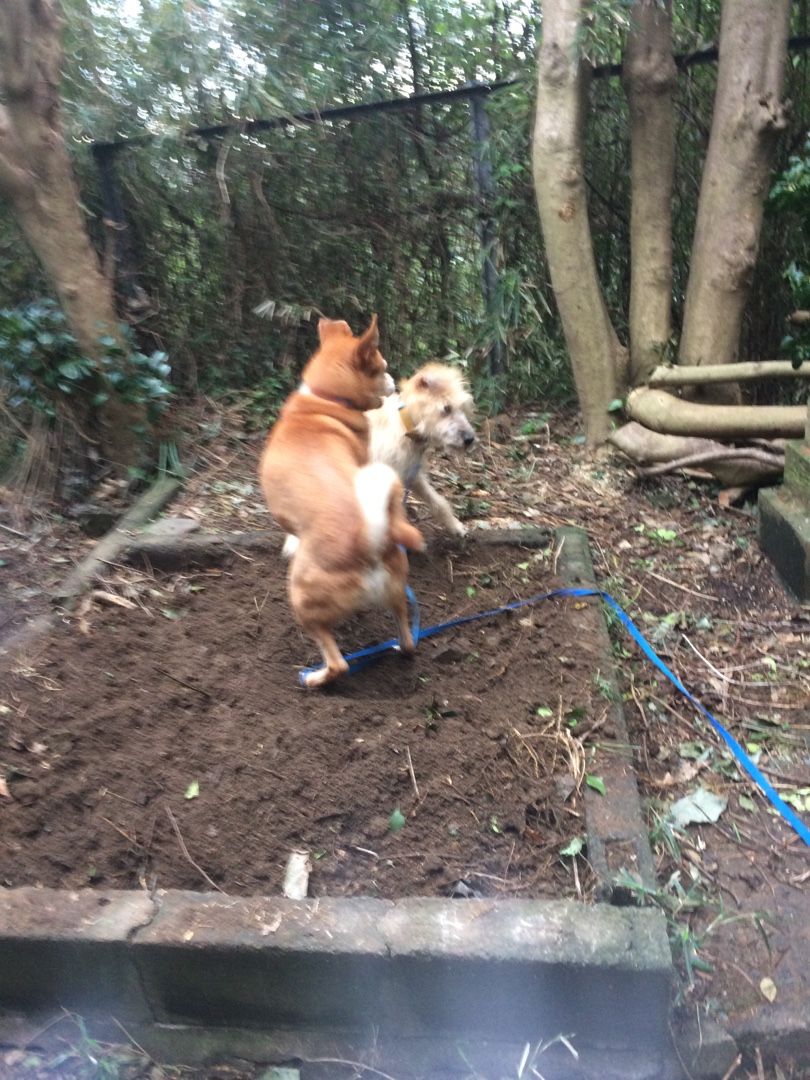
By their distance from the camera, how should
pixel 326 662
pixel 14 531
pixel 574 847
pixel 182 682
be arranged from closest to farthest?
pixel 574 847
pixel 326 662
pixel 182 682
pixel 14 531

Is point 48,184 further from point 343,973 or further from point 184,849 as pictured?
point 343,973

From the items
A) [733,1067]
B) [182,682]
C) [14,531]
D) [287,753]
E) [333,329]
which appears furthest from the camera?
[14,531]

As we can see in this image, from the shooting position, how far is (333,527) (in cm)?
274

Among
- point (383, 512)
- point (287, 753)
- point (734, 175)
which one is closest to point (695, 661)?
point (383, 512)

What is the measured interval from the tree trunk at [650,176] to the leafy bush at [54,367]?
340 cm

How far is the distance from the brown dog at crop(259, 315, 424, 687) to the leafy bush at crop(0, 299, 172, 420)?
205 cm

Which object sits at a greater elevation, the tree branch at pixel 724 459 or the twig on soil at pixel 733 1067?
the tree branch at pixel 724 459

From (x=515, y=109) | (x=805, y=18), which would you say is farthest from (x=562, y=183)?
(x=805, y=18)

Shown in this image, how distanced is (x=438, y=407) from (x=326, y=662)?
1573 mm

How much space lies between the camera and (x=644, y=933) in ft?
5.90

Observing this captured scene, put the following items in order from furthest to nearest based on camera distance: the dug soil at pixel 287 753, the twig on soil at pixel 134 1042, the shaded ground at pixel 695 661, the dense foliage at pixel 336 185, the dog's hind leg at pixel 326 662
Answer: the dense foliage at pixel 336 185 → the dog's hind leg at pixel 326 662 → the dug soil at pixel 287 753 → the shaded ground at pixel 695 661 → the twig on soil at pixel 134 1042

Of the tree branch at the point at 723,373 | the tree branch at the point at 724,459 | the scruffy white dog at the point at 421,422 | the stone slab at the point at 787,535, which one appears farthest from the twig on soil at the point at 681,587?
the tree branch at the point at 723,373

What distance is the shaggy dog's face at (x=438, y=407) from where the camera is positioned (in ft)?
12.7

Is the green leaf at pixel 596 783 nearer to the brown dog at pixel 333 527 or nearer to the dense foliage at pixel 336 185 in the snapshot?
the brown dog at pixel 333 527
